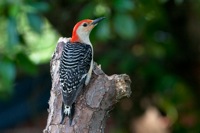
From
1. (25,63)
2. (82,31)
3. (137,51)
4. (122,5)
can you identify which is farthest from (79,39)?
(137,51)

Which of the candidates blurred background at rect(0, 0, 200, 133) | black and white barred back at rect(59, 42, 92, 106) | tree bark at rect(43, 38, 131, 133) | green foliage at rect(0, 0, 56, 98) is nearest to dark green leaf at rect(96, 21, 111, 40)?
blurred background at rect(0, 0, 200, 133)

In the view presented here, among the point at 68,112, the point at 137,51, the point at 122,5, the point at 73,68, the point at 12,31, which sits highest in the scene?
the point at 137,51

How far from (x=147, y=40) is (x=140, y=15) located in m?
0.53

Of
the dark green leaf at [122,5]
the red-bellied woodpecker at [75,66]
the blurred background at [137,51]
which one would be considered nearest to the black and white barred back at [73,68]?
the red-bellied woodpecker at [75,66]

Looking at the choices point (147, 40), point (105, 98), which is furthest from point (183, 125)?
point (105, 98)

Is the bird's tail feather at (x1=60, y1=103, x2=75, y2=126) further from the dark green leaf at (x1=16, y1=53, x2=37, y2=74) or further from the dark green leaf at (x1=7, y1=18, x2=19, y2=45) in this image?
the dark green leaf at (x1=16, y1=53, x2=37, y2=74)

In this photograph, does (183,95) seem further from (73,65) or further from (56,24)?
(73,65)

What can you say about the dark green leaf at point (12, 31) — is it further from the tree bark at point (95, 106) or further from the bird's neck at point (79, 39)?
the tree bark at point (95, 106)

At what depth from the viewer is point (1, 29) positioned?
7207 millimetres

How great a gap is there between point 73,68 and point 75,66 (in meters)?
0.04

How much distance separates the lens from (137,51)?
20.4 feet

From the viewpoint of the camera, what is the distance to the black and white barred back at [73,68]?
3.65m

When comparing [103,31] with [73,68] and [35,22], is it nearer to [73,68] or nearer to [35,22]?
[35,22]

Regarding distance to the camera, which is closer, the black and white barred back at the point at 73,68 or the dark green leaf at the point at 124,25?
the black and white barred back at the point at 73,68
